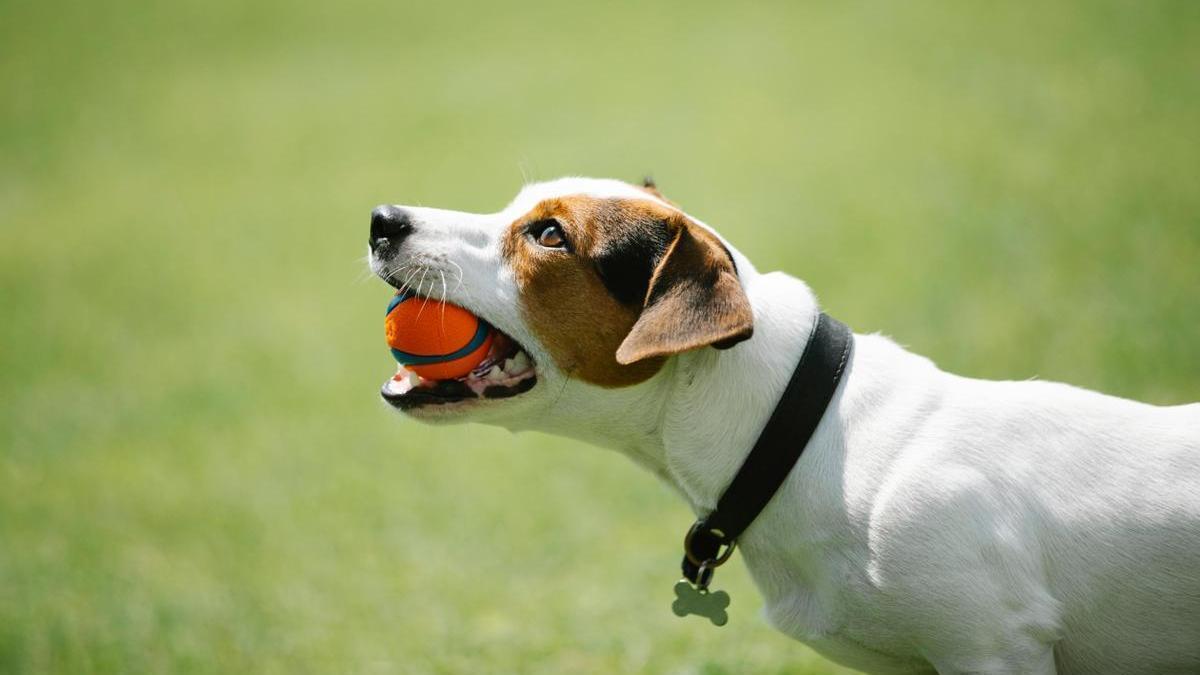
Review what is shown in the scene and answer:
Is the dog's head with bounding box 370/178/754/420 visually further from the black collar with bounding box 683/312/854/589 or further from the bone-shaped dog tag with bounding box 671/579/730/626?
the bone-shaped dog tag with bounding box 671/579/730/626

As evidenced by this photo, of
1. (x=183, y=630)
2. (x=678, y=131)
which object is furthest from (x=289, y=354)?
(x=678, y=131)

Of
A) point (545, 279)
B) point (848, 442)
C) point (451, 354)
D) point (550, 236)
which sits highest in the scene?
point (550, 236)

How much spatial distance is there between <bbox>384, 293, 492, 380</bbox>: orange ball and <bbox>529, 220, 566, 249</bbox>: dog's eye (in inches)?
13.8

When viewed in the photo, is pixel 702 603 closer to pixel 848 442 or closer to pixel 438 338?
pixel 848 442

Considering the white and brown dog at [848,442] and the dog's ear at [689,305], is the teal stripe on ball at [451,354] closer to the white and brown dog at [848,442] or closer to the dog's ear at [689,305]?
the white and brown dog at [848,442]

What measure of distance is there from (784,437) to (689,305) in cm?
53

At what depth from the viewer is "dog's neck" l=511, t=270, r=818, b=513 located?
11.7ft

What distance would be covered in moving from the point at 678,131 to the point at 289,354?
291 inches

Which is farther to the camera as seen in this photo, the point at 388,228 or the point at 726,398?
the point at 388,228

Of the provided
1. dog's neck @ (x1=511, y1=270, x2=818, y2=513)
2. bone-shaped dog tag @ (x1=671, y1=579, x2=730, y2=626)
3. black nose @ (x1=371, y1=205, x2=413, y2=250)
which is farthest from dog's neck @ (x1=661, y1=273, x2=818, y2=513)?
Result: black nose @ (x1=371, y1=205, x2=413, y2=250)

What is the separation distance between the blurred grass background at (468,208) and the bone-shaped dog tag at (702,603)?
126 cm

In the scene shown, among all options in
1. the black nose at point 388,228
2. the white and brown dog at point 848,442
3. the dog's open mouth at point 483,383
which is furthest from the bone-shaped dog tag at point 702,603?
the black nose at point 388,228

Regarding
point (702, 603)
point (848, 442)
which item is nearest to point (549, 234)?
point (848, 442)

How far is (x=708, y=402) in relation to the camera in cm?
357
